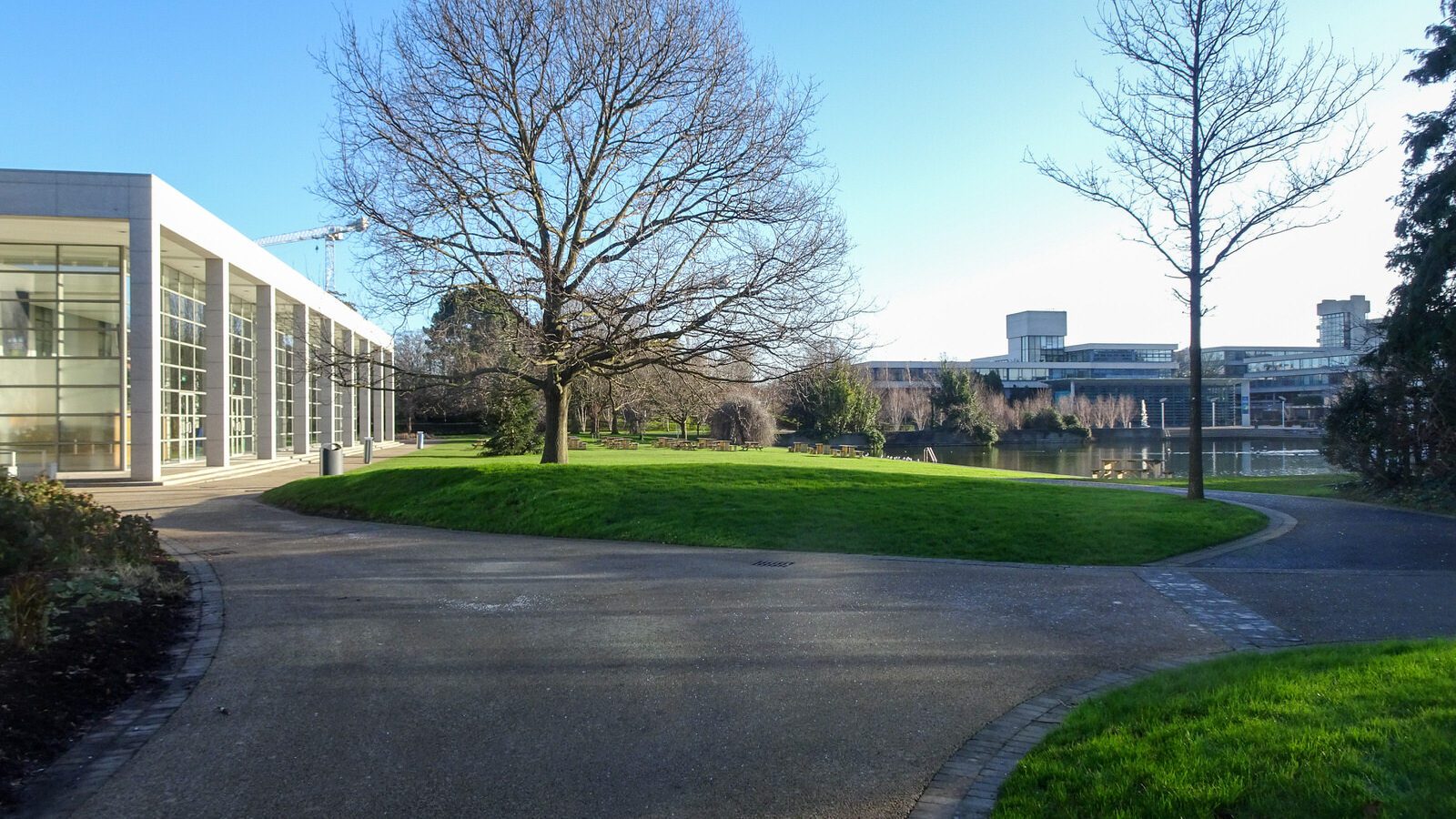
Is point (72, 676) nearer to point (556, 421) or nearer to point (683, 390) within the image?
point (683, 390)

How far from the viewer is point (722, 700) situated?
567 centimetres

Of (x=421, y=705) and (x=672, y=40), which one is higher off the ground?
(x=672, y=40)

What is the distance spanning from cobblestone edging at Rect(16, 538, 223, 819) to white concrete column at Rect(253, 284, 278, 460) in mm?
29692

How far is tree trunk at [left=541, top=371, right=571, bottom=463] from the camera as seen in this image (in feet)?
72.5

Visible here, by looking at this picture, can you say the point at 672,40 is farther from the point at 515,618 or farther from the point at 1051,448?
the point at 1051,448

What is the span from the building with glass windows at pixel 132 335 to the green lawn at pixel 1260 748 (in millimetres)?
17833

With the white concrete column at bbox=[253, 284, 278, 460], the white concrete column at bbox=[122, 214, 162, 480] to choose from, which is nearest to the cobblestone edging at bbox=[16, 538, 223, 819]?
the white concrete column at bbox=[122, 214, 162, 480]

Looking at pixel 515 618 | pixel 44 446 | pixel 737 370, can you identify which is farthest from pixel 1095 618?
pixel 44 446

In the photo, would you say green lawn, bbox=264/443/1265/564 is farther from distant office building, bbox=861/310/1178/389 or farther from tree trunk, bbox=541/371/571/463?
distant office building, bbox=861/310/1178/389

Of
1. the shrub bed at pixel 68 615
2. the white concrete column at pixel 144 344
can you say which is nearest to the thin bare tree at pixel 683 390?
the shrub bed at pixel 68 615

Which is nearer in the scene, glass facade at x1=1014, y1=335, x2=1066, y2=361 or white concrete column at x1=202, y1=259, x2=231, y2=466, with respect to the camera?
white concrete column at x1=202, y1=259, x2=231, y2=466

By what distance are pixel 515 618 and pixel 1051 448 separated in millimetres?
A: 61627

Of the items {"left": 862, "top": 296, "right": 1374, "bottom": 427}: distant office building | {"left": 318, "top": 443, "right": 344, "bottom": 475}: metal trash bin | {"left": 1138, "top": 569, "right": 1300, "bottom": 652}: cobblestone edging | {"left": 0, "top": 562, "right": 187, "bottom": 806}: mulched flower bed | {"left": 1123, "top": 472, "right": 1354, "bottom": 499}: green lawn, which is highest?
{"left": 862, "top": 296, "right": 1374, "bottom": 427}: distant office building

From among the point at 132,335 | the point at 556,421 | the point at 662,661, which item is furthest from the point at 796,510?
the point at 132,335
